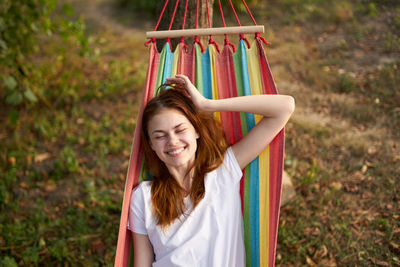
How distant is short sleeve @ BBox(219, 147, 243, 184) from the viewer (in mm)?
1724

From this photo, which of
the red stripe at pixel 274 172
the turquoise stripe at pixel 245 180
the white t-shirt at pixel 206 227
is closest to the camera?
the white t-shirt at pixel 206 227

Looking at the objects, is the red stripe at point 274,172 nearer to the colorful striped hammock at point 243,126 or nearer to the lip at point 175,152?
the colorful striped hammock at point 243,126

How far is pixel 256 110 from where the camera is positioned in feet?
5.49

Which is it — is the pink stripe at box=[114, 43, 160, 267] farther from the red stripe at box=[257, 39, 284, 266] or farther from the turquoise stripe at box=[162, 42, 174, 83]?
the red stripe at box=[257, 39, 284, 266]

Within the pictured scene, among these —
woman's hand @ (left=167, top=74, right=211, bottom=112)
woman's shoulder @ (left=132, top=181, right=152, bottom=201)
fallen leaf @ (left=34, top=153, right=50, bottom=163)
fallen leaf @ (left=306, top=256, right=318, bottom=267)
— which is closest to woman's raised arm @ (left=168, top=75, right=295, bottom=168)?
woman's hand @ (left=167, top=74, right=211, bottom=112)

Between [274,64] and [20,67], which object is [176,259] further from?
[274,64]

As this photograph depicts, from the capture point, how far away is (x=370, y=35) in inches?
174

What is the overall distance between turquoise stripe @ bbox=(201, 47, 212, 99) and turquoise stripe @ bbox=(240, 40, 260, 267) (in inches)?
7.6

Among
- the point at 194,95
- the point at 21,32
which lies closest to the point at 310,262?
the point at 194,95

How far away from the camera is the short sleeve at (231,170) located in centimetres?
172

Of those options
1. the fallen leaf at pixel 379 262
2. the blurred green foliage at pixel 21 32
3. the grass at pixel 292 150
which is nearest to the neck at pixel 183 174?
the grass at pixel 292 150

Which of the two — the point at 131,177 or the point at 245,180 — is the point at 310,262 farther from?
the point at 131,177

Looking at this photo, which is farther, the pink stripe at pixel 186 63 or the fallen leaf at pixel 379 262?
the fallen leaf at pixel 379 262

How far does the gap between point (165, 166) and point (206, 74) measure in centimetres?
55
